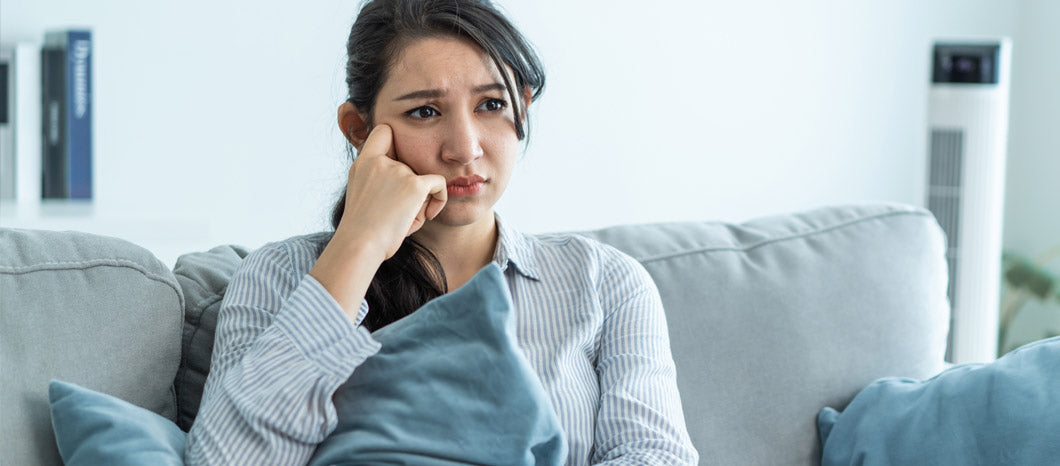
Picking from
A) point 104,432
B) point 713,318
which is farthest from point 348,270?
point 713,318

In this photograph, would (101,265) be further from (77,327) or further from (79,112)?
(79,112)

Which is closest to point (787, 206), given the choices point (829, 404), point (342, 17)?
point (342, 17)

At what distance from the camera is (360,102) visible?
1.42 m

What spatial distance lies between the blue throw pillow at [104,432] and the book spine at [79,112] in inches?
51.1

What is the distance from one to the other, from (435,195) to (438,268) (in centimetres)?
15

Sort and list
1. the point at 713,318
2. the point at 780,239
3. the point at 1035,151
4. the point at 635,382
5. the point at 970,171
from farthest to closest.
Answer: the point at 1035,151 → the point at 970,171 → the point at 780,239 → the point at 713,318 → the point at 635,382

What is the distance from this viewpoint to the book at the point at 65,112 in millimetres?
2270

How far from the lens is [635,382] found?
1.29 m

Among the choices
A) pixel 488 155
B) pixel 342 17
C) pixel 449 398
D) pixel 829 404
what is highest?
pixel 342 17

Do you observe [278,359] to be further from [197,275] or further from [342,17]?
[342,17]

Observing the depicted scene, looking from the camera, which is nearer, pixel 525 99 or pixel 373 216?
pixel 373 216

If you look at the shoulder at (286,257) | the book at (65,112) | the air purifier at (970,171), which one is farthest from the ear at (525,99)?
the air purifier at (970,171)

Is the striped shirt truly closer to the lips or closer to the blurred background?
the lips

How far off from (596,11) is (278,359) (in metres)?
1.96
